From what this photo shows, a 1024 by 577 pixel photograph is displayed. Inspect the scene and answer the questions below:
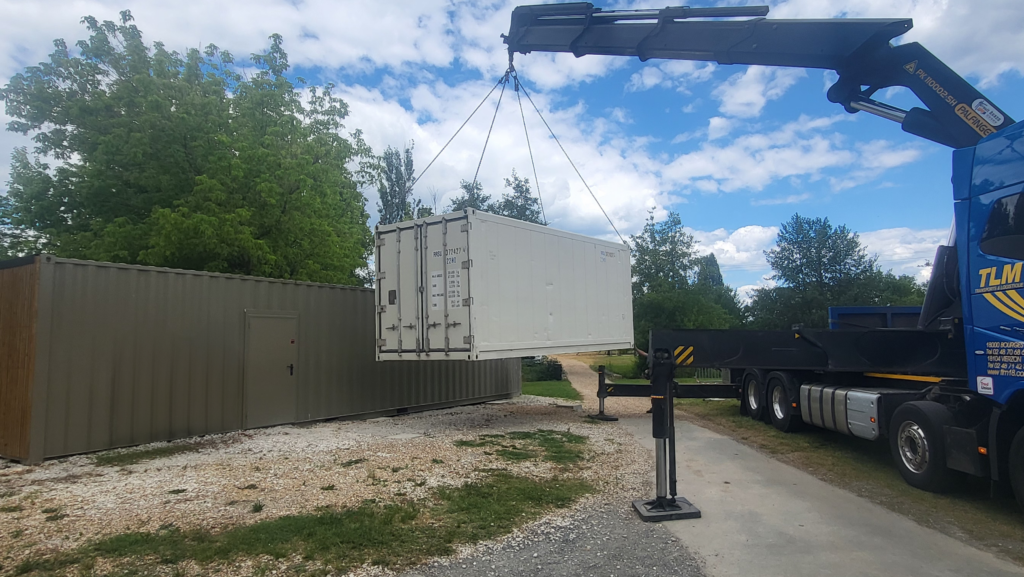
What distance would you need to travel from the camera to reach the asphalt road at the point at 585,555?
4.43 metres

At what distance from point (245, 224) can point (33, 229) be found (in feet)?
26.4

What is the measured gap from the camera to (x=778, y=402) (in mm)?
11031

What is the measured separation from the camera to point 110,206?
59.0ft

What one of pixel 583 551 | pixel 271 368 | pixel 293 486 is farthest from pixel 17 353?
pixel 583 551

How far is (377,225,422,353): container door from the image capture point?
1044cm

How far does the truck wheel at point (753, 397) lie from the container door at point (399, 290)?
665 cm

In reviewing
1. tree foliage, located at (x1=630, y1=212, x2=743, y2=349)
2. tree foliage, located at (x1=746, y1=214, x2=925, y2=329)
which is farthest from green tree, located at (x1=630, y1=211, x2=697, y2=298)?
tree foliage, located at (x1=746, y1=214, x2=925, y2=329)

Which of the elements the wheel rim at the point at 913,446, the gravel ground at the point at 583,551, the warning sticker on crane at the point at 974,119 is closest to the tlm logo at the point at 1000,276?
the wheel rim at the point at 913,446

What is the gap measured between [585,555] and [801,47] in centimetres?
729

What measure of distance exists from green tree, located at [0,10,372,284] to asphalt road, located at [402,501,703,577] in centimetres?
1245

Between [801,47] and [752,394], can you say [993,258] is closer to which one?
[801,47]

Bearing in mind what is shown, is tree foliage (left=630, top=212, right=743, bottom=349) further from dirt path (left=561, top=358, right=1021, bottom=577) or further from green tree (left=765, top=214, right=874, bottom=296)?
dirt path (left=561, top=358, right=1021, bottom=577)

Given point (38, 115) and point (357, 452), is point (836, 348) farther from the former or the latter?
point (38, 115)

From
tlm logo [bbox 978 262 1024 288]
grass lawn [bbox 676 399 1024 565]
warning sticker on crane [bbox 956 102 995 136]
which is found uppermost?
warning sticker on crane [bbox 956 102 995 136]
